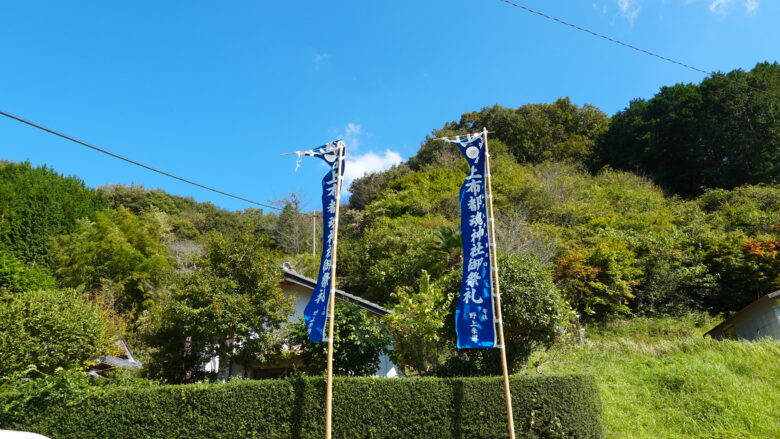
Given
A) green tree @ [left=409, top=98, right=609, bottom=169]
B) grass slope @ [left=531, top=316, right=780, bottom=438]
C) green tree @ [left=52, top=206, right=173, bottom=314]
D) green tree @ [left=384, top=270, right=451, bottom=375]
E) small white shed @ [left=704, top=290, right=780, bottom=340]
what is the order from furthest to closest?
green tree @ [left=409, top=98, right=609, bottom=169] → green tree @ [left=52, top=206, right=173, bottom=314] → small white shed @ [left=704, top=290, right=780, bottom=340] → green tree @ [left=384, top=270, right=451, bottom=375] → grass slope @ [left=531, top=316, right=780, bottom=438]

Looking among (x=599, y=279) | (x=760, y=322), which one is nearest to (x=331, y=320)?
(x=760, y=322)

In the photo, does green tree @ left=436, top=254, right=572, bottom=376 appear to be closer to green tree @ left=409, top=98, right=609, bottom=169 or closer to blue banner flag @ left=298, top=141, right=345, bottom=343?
blue banner flag @ left=298, top=141, right=345, bottom=343

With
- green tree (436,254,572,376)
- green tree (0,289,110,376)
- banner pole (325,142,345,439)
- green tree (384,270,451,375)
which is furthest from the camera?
green tree (384,270,451,375)

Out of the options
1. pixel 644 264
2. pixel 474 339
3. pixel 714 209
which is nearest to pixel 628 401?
pixel 474 339

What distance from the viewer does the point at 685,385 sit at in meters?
9.49

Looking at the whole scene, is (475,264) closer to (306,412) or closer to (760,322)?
(306,412)

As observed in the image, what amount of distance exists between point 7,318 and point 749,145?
35168 millimetres

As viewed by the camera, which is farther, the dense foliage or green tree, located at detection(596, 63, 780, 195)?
green tree, located at detection(596, 63, 780, 195)

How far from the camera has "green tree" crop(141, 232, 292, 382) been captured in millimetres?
9469

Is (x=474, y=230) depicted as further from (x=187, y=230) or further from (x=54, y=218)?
(x=187, y=230)

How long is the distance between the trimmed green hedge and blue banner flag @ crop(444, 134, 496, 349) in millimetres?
1266

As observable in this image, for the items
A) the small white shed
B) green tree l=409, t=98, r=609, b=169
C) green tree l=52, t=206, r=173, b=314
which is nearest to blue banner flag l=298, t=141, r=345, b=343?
the small white shed

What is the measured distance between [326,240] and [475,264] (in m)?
2.35

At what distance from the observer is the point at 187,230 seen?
35500mm
